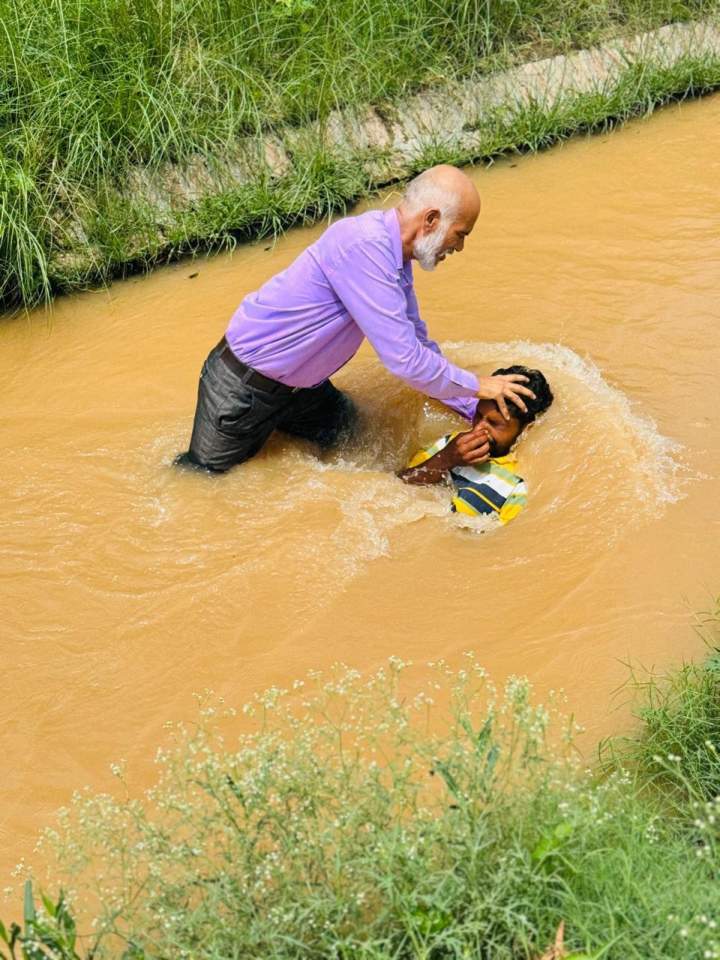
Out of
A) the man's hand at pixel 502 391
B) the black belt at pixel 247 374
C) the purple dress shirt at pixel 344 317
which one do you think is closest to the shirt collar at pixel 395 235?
the purple dress shirt at pixel 344 317

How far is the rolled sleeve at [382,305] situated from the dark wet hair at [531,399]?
19.6 inches

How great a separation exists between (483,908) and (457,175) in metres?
2.46

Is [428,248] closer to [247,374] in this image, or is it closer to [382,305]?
[382,305]

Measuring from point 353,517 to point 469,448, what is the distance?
1.69ft

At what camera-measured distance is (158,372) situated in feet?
18.8

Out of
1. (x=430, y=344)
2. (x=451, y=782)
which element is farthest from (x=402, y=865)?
(x=430, y=344)

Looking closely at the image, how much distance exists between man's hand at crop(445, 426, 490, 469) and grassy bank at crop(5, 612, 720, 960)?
159 centimetres

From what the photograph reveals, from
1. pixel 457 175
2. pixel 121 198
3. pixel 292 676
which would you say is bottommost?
pixel 292 676

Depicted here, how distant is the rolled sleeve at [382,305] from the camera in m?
4.12

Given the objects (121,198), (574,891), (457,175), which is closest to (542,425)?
(457,175)

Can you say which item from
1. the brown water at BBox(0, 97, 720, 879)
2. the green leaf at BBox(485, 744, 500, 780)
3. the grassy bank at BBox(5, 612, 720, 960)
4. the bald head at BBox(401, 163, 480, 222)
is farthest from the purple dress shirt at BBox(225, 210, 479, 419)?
the green leaf at BBox(485, 744, 500, 780)

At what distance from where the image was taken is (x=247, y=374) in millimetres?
4555

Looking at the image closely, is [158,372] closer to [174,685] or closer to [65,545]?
[65,545]

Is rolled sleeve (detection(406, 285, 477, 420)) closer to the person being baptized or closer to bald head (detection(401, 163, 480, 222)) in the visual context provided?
the person being baptized
